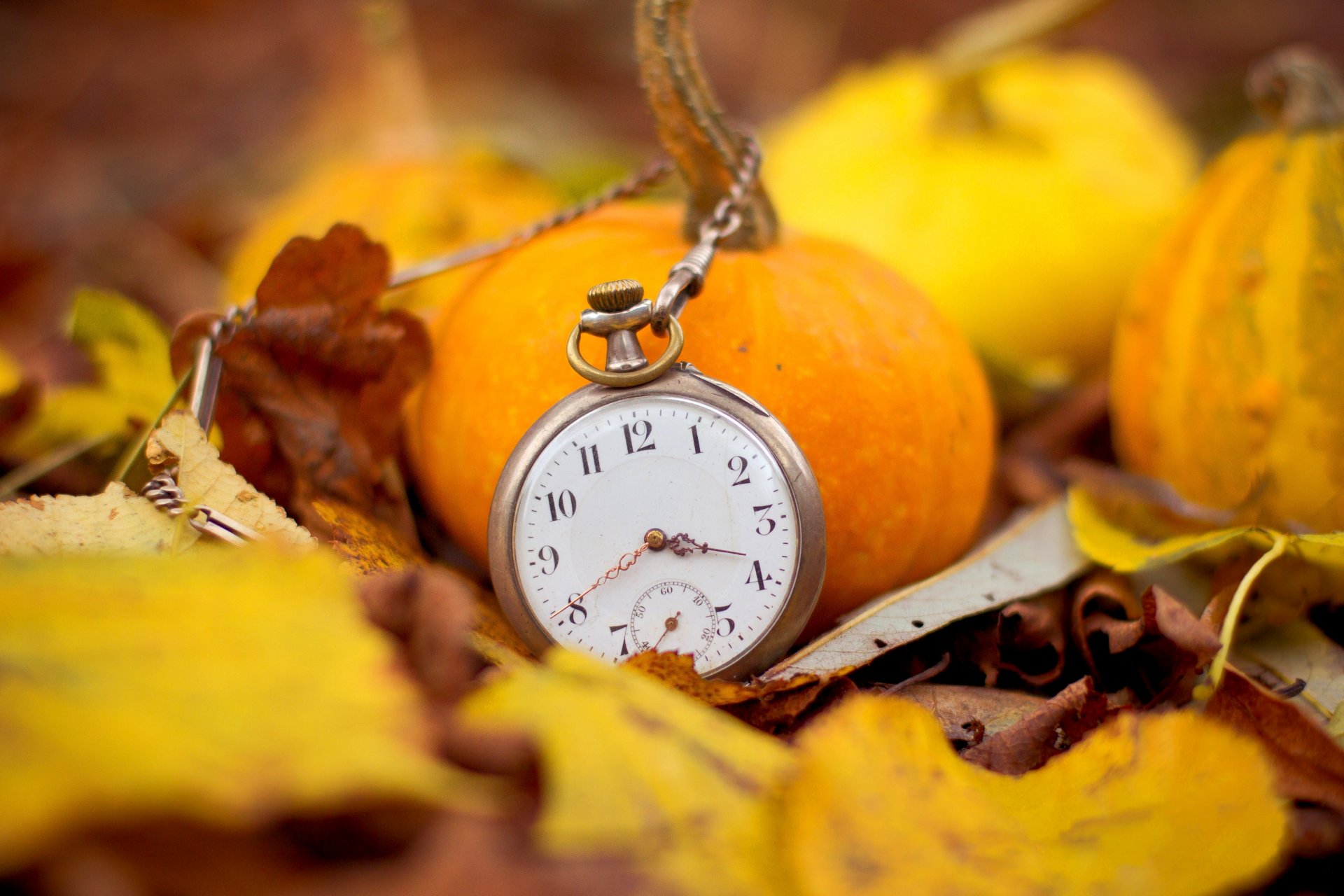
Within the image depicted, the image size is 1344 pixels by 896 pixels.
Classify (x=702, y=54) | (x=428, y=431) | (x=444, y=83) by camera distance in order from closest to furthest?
1. (x=428, y=431)
2. (x=444, y=83)
3. (x=702, y=54)

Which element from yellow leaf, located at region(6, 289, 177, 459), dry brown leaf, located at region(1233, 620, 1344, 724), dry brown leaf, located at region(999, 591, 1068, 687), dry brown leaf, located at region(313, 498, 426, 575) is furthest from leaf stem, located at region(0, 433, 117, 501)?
dry brown leaf, located at region(1233, 620, 1344, 724)

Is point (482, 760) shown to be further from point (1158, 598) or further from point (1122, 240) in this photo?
point (1122, 240)

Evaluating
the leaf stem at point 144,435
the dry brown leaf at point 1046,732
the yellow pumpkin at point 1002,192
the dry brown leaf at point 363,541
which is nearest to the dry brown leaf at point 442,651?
the dry brown leaf at point 363,541

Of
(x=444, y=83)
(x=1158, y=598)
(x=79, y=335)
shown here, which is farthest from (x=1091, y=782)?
(x=444, y=83)

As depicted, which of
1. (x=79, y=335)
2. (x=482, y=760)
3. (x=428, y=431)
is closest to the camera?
(x=482, y=760)

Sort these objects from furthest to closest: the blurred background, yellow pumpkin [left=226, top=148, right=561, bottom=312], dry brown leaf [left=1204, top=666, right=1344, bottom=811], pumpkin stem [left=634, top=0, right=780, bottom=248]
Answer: the blurred background, yellow pumpkin [left=226, top=148, right=561, bottom=312], pumpkin stem [left=634, top=0, right=780, bottom=248], dry brown leaf [left=1204, top=666, right=1344, bottom=811]

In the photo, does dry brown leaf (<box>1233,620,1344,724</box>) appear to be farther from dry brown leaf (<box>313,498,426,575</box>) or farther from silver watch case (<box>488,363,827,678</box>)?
dry brown leaf (<box>313,498,426,575</box>)
